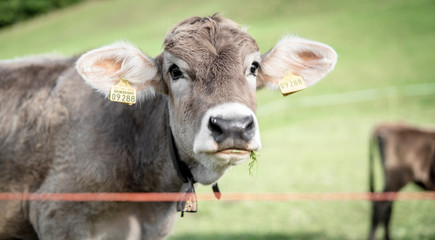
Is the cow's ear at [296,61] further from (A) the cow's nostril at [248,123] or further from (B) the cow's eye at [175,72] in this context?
(A) the cow's nostril at [248,123]

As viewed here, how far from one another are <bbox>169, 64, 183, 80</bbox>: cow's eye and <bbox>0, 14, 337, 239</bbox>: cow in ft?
0.03

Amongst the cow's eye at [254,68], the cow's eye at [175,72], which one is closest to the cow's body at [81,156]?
the cow's eye at [175,72]

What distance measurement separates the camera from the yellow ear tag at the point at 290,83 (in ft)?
13.4

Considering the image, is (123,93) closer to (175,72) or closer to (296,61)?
(175,72)

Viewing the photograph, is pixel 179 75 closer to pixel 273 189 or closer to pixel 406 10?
pixel 273 189

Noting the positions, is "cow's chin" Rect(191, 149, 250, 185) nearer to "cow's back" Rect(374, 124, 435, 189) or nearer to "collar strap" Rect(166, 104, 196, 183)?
"collar strap" Rect(166, 104, 196, 183)

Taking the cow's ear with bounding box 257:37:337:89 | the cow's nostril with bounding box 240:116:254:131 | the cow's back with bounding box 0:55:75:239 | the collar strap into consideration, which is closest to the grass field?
the cow's ear with bounding box 257:37:337:89

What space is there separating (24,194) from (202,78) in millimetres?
2065

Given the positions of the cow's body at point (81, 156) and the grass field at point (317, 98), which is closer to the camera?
the cow's body at point (81, 156)

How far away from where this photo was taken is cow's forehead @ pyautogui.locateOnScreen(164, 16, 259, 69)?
354 centimetres

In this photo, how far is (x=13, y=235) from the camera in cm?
439

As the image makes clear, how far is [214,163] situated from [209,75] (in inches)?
26.1

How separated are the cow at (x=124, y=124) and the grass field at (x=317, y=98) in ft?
3.57

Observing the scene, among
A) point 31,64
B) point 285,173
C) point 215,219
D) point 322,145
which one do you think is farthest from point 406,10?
point 31,64
